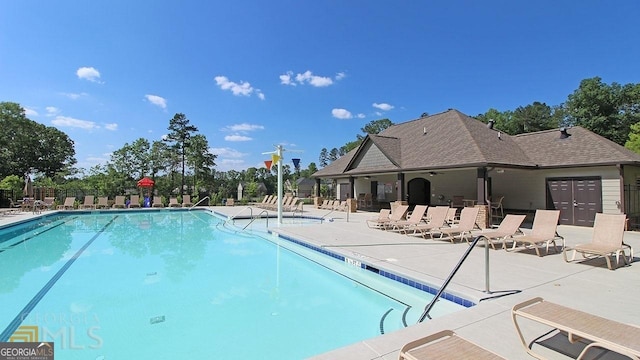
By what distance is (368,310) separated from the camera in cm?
529

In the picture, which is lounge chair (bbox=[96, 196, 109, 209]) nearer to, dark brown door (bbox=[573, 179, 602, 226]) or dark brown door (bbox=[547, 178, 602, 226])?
dark brown door (bbox=[547, 178, 602, 226])

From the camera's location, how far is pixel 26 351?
3.70 meters

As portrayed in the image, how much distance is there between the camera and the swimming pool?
4254 mm

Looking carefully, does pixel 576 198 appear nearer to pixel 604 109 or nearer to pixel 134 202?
pixel 134 202

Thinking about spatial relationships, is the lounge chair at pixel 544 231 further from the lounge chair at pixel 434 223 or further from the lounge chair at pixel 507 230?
the lounge chair at pixel 434 223

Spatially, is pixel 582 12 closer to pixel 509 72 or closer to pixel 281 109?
pixel 509 72

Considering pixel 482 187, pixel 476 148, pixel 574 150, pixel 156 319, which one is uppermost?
pixel 476 148

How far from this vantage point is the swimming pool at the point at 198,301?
425 centimetres

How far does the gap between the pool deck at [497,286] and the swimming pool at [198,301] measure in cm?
52

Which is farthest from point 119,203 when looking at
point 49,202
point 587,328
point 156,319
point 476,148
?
point 587,328

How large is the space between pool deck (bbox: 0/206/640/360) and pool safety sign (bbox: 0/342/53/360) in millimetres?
3337

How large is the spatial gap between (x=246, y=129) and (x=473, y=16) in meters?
22.7

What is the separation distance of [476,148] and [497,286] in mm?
10618

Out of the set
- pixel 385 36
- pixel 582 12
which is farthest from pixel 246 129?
pixel 582 12
